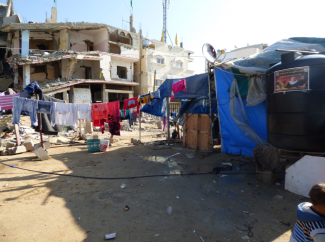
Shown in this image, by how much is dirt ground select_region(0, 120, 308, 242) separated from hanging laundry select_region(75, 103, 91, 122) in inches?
119

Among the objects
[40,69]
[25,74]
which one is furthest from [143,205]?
[40,69]

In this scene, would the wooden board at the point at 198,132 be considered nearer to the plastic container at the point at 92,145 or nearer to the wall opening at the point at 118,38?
the plastic container at the point at 92,145

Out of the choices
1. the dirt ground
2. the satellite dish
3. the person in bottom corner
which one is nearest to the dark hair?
the person in bottom corner

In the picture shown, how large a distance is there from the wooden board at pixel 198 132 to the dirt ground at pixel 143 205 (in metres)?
1.66

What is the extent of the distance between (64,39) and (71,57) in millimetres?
3413

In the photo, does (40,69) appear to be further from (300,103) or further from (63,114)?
(300,103)

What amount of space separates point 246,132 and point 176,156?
8.99 ft

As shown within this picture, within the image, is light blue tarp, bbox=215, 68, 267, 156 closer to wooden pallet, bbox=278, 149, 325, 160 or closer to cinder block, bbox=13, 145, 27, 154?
wooden pallet, bbox=278, 149, 325, 160

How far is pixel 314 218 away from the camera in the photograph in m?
1.69

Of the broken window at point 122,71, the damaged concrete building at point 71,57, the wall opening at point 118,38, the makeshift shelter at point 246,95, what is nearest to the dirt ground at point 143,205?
the makeshift shelter at point 246,95

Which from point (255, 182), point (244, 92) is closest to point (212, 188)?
point (255, 182)

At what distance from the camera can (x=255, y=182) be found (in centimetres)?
464

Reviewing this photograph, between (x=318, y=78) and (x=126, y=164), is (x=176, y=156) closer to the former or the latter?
(x=126, y=164)

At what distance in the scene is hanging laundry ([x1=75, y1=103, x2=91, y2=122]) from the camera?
336 inches
